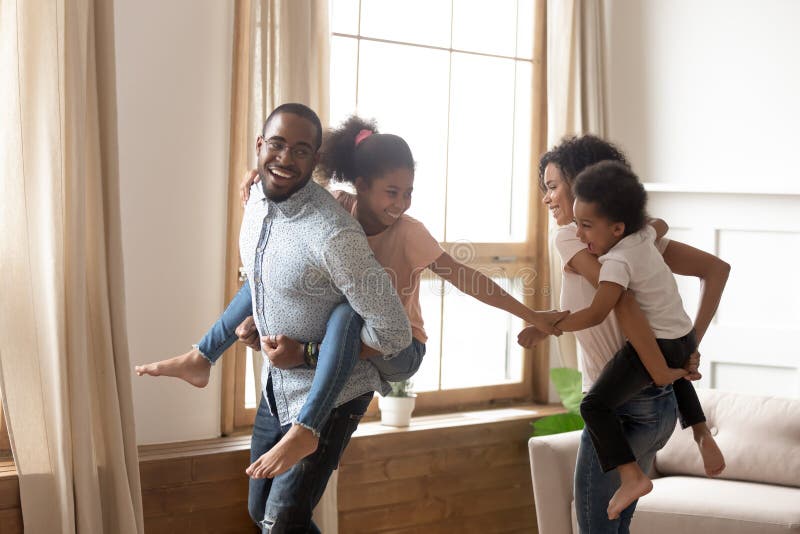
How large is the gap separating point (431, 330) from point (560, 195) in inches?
76.2

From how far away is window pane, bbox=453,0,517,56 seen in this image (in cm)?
445

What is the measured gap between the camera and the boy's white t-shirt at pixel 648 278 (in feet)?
7.61

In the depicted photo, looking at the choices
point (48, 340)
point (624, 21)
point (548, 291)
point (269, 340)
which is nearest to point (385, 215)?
point (269, 340)

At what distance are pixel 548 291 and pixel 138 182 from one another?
2.04 metres

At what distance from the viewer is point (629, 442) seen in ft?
7.88

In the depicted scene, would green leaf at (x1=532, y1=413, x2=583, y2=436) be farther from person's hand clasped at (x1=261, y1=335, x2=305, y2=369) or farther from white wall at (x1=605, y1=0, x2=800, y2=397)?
person's hand clasped at (x1=261, y1=335, x2=305, y2=369)

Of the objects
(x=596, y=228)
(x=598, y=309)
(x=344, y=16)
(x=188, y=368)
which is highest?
(x=344, y=16)

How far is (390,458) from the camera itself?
3.98 metres

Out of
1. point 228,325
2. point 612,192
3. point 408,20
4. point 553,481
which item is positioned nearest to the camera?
point 612,192

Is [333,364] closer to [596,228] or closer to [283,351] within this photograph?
[283,351]

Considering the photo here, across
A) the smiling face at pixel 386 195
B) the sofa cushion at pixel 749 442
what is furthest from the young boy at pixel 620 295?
the sofa cushion at pixel 749 442

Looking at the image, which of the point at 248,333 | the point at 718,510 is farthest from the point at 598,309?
the point at 718,510

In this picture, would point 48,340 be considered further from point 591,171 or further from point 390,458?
point 591,171

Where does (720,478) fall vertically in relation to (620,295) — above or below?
below
